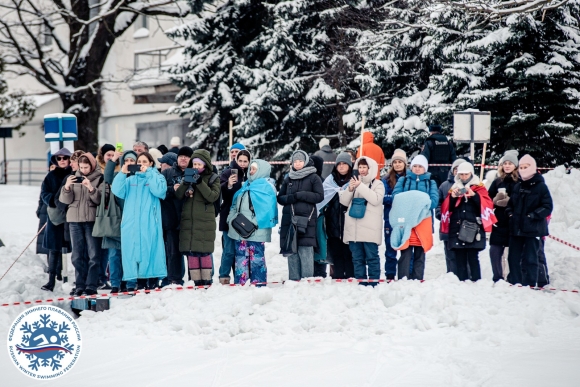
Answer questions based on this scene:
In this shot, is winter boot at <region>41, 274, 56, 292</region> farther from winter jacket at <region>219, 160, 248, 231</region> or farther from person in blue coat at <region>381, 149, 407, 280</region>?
person in blue coat at <region>381, 149, 407, 280</region>

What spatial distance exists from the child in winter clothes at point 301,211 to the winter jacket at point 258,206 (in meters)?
0.16

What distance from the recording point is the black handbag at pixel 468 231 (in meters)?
10.6

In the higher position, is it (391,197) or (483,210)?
(391,197)

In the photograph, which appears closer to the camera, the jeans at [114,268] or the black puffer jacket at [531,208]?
the black puffer jacket at [531,208]

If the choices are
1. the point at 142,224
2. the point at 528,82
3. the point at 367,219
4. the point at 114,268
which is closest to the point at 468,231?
the point at 367,219

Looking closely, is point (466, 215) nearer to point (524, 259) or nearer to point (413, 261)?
point (413, 261)

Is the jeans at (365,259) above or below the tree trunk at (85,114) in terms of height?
below

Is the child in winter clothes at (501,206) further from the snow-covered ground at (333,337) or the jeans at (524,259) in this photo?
the snow-covered ground at (333,337)

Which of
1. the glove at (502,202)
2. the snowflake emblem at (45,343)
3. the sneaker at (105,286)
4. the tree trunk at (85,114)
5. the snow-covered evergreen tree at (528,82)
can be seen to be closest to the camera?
the snowflake emblem at (45,343)

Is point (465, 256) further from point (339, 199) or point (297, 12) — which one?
point (297, 12)

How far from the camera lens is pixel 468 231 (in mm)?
10602

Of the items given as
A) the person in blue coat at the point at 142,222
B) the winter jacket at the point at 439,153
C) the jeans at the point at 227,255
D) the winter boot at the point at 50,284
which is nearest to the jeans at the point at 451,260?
the jeans at the point at 227,255

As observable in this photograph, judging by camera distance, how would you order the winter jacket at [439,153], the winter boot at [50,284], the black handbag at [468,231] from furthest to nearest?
1. the winter jacket at [439,153]
2. the winter boot at [50,284]
3. the black handbag at [468,231]

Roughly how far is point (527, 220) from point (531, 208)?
0.16 m
